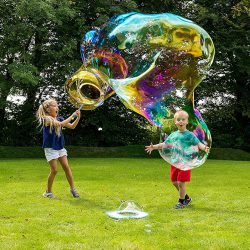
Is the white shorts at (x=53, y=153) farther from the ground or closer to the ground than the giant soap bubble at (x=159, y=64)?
closer to the ground

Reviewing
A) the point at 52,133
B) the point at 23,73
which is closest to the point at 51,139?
the point at 52,133

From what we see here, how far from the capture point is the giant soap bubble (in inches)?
261

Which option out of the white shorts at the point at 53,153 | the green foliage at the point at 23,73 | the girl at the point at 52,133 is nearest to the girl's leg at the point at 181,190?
the girl at the point at 52,133

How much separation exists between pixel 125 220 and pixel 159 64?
2354 mm

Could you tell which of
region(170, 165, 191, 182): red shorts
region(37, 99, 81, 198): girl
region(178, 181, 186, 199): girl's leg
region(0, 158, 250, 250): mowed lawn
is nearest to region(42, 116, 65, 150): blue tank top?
region(37, 99, 81, 198): girl

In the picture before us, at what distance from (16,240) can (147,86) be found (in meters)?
2.94

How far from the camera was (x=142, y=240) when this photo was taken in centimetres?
469

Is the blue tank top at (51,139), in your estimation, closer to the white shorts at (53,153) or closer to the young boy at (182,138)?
the white shorts at (53,153)

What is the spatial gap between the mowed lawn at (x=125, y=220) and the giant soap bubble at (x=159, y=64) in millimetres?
1082

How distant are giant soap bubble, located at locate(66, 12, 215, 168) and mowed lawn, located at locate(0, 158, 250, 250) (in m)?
1.08

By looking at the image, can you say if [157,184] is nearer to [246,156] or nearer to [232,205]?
[232,205]

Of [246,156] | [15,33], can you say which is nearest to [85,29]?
[15,33]

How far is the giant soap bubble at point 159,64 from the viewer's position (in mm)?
6617

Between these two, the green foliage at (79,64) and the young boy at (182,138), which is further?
the green foliage at (79,64)
